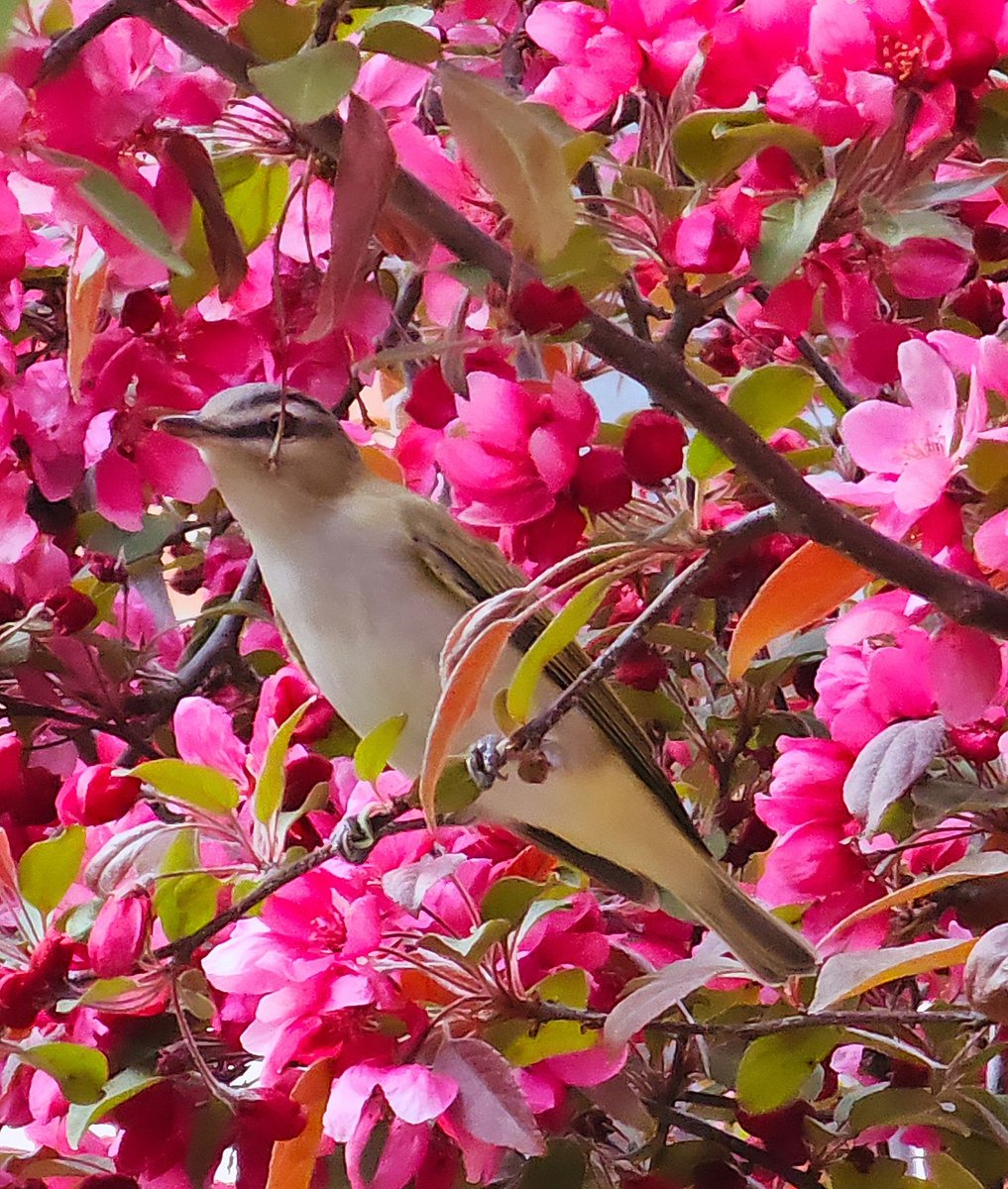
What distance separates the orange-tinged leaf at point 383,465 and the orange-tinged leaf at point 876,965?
1.36 ft

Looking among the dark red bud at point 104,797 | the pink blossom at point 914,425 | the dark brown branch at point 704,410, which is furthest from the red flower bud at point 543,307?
the dark red bud at point 104,797

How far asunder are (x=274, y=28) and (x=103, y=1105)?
15.6 inches

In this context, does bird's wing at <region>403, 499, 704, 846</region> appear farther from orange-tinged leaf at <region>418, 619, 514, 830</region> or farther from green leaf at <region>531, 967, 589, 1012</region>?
orange-tinged leaf at <region>418, 619, 514, 830</region>

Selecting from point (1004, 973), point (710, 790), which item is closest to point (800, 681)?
point (710, 790)

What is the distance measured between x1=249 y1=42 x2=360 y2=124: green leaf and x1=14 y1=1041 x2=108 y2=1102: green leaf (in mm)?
369

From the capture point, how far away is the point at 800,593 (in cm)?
45

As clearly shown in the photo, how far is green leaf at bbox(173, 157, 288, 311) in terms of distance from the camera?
50 cm

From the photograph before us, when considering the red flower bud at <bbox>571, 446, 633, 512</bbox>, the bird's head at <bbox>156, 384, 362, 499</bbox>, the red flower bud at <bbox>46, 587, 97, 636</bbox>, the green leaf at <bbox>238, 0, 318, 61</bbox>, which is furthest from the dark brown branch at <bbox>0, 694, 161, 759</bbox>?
the green leaf at <bbox>238, 0, 318, 61</bbox>

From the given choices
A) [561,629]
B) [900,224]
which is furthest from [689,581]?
[900,224]

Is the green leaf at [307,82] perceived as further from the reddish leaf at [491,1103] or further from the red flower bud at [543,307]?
the reddish leaf at [491,1103]

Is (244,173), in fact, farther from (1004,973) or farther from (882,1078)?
(882,1078)

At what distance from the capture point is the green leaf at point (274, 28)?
36 cm

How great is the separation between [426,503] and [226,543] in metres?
0.20

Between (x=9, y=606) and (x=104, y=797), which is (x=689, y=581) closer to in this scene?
(x=104, y=797)
